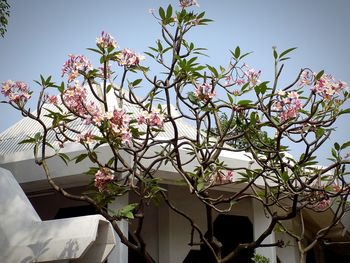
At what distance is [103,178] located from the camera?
2.88m

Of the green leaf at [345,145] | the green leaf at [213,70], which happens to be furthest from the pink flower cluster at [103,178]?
the green leaf at [345,145]

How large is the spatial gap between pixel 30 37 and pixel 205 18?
19.6ft

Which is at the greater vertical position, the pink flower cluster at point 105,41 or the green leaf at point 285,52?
the pink flower cluster at point 105,41

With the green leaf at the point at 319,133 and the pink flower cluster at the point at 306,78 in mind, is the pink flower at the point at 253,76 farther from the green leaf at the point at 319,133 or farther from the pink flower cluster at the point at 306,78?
the green leaf at the point at 319,133

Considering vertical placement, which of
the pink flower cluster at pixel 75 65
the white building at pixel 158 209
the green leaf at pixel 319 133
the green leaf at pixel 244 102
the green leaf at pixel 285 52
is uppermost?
the pink flower cluster at pixel 75 65

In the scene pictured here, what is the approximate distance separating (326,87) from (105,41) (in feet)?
4.23

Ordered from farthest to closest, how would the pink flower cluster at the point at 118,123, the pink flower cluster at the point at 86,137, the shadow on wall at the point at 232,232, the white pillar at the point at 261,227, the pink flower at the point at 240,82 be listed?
the shadow on wall at the point at 232,232 → the white pillar at the point at 261,227 → the pink flower at the point at 240,82 → the pink flower cluster at the point at 86,137 → the pink flower cluster at the point at 118,123

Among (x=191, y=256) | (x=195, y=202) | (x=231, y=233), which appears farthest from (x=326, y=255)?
(x=195, y=202)

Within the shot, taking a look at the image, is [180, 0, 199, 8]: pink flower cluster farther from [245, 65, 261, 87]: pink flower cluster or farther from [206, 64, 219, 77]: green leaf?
[245, 65, 261, 87]: pink flower cluster

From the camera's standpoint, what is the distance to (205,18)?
3041 millimetres

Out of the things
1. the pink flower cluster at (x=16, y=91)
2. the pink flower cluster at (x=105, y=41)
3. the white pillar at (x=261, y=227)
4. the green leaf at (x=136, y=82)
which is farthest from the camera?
the white pillar at (x=261, y=227)

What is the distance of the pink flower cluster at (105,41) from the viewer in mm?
2775

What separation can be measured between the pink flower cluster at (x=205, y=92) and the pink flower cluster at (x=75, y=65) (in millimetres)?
665

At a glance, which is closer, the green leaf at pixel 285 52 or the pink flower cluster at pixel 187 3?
the green leaf at pixel 285 52
